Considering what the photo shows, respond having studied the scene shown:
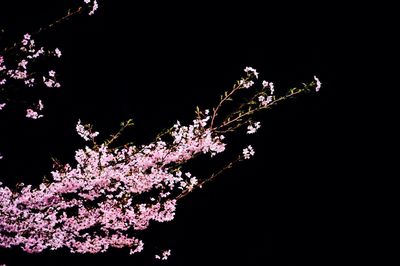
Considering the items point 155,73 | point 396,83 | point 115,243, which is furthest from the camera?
point 396,83

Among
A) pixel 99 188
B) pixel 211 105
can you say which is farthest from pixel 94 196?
pixel 211 105

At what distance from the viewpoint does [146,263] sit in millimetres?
3768

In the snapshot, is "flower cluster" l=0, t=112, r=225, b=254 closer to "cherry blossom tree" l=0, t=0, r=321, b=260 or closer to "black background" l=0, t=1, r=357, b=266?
"cherry blossom tree" l=0, t=0, r=321, b=260

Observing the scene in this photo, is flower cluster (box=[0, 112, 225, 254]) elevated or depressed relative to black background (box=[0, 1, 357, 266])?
depressed

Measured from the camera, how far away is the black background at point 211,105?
11.2 feet

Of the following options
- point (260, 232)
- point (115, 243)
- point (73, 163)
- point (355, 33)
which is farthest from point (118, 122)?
point (355, 33)

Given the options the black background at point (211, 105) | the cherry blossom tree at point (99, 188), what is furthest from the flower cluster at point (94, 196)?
the black background at point (211, 105)

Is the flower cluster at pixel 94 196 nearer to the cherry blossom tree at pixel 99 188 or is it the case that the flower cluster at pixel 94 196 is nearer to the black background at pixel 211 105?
the cherry blossom tree at pixel 99 188

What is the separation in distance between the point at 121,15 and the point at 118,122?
95 centimetres

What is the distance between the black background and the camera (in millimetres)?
3410

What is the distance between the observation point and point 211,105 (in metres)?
3.74

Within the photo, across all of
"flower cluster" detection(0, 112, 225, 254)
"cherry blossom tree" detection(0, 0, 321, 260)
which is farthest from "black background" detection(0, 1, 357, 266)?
"flower cluster" detection(0, 112, 225, 254)

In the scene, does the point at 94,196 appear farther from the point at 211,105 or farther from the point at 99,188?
the point at 211,105

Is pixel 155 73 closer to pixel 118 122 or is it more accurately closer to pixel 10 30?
pixel 118 122
